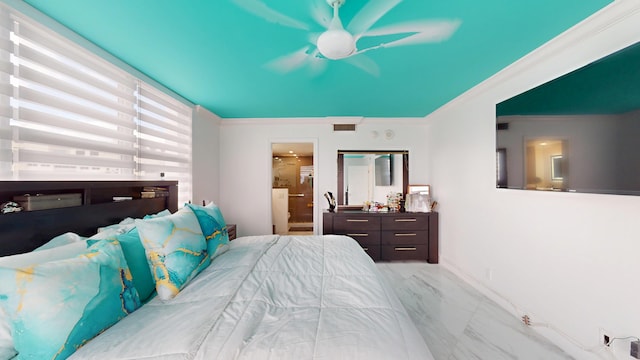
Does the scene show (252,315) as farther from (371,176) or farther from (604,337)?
(371,176)

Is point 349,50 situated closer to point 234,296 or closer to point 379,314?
point 379,314

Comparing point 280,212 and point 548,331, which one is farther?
point 280,212

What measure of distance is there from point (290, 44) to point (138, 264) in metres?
1.77

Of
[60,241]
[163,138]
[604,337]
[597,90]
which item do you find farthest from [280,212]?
[597,90]

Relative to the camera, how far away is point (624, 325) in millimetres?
1423

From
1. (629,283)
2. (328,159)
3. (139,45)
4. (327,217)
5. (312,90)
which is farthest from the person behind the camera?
(328,159)

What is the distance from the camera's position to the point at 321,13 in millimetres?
1449

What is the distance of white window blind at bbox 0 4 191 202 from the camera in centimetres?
132

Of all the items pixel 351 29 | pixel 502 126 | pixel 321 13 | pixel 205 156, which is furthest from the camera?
pixel 205 156

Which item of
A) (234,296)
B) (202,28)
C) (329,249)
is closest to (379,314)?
(234,296)

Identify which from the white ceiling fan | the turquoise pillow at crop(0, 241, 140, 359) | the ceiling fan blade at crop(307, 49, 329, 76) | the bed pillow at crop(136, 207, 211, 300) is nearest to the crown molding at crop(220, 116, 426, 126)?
the ceiling fan blade at crop(307, 49, 329, 76)

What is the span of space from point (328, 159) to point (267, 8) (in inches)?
106

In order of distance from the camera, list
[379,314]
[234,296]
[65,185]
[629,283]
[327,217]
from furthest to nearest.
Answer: [327,217] < [65,185] < [629,283] < [234,296] < [379,314]

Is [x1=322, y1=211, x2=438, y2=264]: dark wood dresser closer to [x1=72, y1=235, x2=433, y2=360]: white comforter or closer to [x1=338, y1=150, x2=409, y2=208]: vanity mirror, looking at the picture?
[x1=338, y1=150, x2=409, y2=208]: vanity mirror
